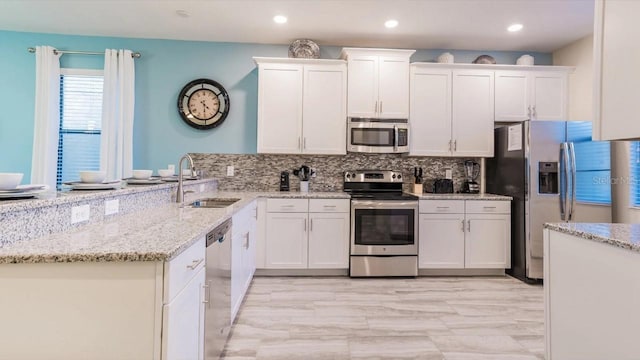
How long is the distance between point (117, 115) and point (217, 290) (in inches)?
123

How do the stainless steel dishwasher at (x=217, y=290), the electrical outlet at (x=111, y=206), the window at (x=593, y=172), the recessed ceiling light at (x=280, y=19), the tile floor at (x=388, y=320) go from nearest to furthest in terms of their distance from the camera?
1. the stainless steel dishwasher at (x=217, y=290)
2. the electrical outlet at (x=111, y=206)
3. the tile floor at (x=388, y=320)
4. the window at (x=593, y=172)
5. the recessed ceiling light at (x=280, y=19)

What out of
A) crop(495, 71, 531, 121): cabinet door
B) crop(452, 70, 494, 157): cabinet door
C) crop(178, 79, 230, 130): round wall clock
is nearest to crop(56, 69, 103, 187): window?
crop(178, 79, 230, 130): round wall clock

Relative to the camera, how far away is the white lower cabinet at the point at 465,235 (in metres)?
3.70

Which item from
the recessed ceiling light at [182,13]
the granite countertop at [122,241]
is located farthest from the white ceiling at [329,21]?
the granite countertop at [122,241]

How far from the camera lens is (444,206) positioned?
146 inches

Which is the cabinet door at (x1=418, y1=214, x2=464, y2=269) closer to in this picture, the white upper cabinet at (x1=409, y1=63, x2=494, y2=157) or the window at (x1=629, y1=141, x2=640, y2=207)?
the white upper cabinet at (x1=409, y1=63, x2=494, y2=157)

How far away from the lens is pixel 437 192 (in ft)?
13.6

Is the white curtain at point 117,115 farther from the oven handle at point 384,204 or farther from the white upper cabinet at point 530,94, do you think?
the white upper cabinet at point 530,94

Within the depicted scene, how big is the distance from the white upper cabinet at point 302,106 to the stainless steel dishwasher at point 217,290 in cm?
185

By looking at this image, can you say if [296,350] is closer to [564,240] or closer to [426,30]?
[564,240]

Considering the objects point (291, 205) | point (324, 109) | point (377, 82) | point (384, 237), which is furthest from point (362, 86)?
point (384, 237)

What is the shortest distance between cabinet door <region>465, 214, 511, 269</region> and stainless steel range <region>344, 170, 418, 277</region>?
634 mm

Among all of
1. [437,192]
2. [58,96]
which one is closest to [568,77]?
[437,192]

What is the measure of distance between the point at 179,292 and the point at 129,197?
1093 mm
